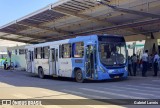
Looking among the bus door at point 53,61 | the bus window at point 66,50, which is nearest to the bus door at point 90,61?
the bus window at point 66,50

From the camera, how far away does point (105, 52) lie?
18.6 meters

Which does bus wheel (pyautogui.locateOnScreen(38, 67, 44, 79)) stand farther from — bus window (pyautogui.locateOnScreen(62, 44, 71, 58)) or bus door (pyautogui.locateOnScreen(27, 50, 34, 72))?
bus window (pyautogui.locateOnScreen(62, 44, 71, 58))

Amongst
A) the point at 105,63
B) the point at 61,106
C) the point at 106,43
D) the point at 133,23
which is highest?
the point at 133,23

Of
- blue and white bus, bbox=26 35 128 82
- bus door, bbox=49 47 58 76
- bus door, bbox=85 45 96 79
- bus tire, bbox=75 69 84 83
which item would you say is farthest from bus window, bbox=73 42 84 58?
bus door, bbox=49 47 58 76

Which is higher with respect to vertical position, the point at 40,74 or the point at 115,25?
the point at 115,25

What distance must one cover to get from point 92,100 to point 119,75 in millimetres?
7665

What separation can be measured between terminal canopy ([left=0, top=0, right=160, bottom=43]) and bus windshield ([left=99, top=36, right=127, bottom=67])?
2367 mm

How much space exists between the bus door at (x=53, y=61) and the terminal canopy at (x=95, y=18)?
3257 mm

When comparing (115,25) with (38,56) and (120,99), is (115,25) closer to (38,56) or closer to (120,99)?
(38,56)

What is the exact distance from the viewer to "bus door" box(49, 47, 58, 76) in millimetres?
22881

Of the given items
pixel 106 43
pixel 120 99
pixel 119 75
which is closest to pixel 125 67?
pixel 119 75

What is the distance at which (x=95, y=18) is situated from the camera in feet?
85.0

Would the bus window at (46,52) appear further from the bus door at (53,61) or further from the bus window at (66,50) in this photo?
the bus window at (66,50)

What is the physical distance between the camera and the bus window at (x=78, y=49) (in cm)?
1948
